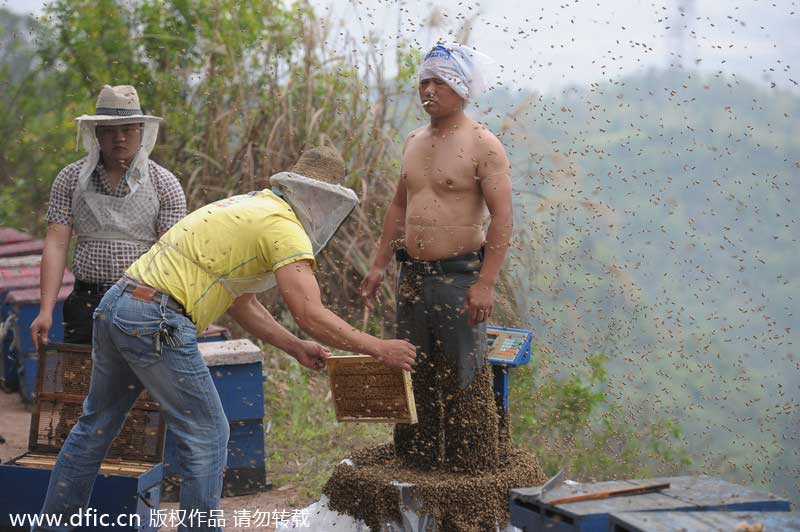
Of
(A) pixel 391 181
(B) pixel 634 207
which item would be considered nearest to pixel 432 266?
(B) pixel 634 207

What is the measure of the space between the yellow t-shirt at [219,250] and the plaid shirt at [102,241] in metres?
0.73

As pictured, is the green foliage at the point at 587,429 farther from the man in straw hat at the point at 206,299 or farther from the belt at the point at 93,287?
the belt at the point at 93,287

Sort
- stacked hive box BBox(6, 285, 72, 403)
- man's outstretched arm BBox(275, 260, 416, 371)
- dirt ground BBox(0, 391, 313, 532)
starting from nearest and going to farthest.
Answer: man's outstretched arm BBox(275, 260, 416, 371) → dirt ground BBox(0, 391, 313, 532) → stacked hive box BBox(6, 285, 72, 403)

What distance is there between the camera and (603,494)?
2551 mm

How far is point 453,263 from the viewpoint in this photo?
3.52m

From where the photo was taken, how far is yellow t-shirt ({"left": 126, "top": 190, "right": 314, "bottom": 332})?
302cm

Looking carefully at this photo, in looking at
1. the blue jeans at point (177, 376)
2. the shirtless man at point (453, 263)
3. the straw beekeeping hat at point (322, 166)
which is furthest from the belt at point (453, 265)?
the blue jeans at point (177, 376)

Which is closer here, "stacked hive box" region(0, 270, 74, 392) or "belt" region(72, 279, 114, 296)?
"belt" region(72, 279, 114, 296)

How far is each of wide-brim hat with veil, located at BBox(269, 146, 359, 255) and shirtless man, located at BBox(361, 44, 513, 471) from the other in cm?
52

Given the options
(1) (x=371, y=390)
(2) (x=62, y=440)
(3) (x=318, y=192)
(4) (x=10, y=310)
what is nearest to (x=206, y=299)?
(3) (x=318, y=192)

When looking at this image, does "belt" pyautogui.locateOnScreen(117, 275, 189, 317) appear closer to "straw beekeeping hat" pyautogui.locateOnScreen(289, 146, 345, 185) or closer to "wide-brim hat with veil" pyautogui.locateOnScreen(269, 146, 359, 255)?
"wide-brim hat with veil" pyautogui.locateOnScreen(269, 146, 359, 255)

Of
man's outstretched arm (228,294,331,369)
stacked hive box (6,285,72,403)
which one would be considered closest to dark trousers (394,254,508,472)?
man's outstretched arm (228,294,331,369)

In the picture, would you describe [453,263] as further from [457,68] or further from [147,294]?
[147,294]

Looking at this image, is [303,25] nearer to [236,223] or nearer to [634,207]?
[634,207]
